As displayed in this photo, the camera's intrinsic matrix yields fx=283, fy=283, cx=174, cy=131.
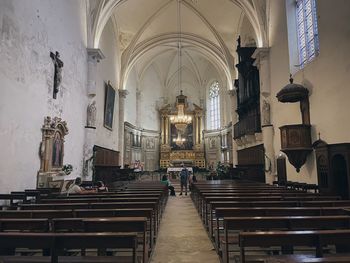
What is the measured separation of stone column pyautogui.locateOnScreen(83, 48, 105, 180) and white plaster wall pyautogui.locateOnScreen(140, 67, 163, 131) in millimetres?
13380

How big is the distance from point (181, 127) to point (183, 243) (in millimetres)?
16761

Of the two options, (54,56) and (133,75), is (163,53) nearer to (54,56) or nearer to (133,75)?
(133,75)

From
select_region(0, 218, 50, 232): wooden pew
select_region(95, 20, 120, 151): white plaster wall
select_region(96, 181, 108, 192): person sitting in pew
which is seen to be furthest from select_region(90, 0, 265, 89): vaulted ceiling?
select_region(0, 218, 50, 232): wooden pew

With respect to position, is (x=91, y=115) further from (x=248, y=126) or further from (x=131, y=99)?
(x=131, y=99)

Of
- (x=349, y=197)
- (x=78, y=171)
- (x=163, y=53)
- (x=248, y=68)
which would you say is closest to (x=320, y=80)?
(x=349, y=197)

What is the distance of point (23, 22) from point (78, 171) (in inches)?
268

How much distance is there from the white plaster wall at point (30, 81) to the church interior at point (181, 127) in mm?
52

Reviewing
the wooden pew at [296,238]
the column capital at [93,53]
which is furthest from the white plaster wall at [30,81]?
the wooden pew at [296,238]

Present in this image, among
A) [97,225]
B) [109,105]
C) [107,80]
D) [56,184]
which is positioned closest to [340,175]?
[97,225]

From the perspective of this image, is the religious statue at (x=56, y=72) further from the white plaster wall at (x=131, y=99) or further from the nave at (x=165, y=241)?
the white plaster wall at (x=131, y=99)

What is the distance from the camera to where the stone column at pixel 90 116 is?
43.6ft

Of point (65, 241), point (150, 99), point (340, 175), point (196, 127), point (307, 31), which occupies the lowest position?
point (65, 241)

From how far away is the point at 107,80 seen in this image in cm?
1745

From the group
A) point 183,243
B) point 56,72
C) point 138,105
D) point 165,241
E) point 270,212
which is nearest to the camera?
point 270,212
